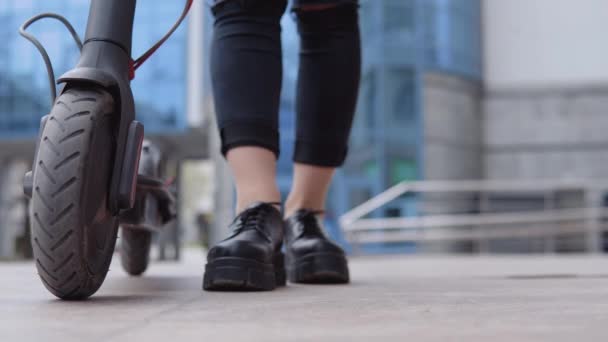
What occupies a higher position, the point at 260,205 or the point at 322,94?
the point at 322,94

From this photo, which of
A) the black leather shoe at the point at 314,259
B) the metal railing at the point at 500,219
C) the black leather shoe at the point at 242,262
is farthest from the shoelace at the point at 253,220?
the metal railing at the point at 500,219

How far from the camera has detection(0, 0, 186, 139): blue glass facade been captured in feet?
36.4

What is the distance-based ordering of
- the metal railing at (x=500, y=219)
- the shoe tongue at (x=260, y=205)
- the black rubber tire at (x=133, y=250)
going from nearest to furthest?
1. the shoe tongue at (x=260, y=205)
2. the black rubber tire at (x=133, y=250)
3. the metal railing at (x=500, y=219)

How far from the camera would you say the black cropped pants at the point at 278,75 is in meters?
0.92

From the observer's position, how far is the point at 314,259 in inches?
37.7

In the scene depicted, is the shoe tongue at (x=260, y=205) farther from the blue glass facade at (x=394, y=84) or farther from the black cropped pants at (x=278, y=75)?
the blue glass facade at (x=394, y=84)

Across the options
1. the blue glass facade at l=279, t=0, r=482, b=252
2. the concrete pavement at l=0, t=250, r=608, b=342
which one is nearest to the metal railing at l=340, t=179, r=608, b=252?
the blue glass facade at l=279, t=0, r=482, b=252

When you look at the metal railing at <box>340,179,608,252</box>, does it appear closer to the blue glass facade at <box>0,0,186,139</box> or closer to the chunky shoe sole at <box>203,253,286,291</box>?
the chunky shoe sole at <box>203,253,286,291</box>

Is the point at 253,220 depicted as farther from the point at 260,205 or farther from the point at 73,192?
the point at 73,192

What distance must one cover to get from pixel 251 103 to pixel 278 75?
0.24 ft

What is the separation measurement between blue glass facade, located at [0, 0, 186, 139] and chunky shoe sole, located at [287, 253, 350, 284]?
1038 centimetres

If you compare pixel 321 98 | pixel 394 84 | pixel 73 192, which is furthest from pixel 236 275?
pixel 394 84

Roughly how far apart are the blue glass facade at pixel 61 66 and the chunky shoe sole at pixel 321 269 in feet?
34.0

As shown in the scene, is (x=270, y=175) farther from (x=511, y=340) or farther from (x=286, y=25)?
(x=286, y=25)
